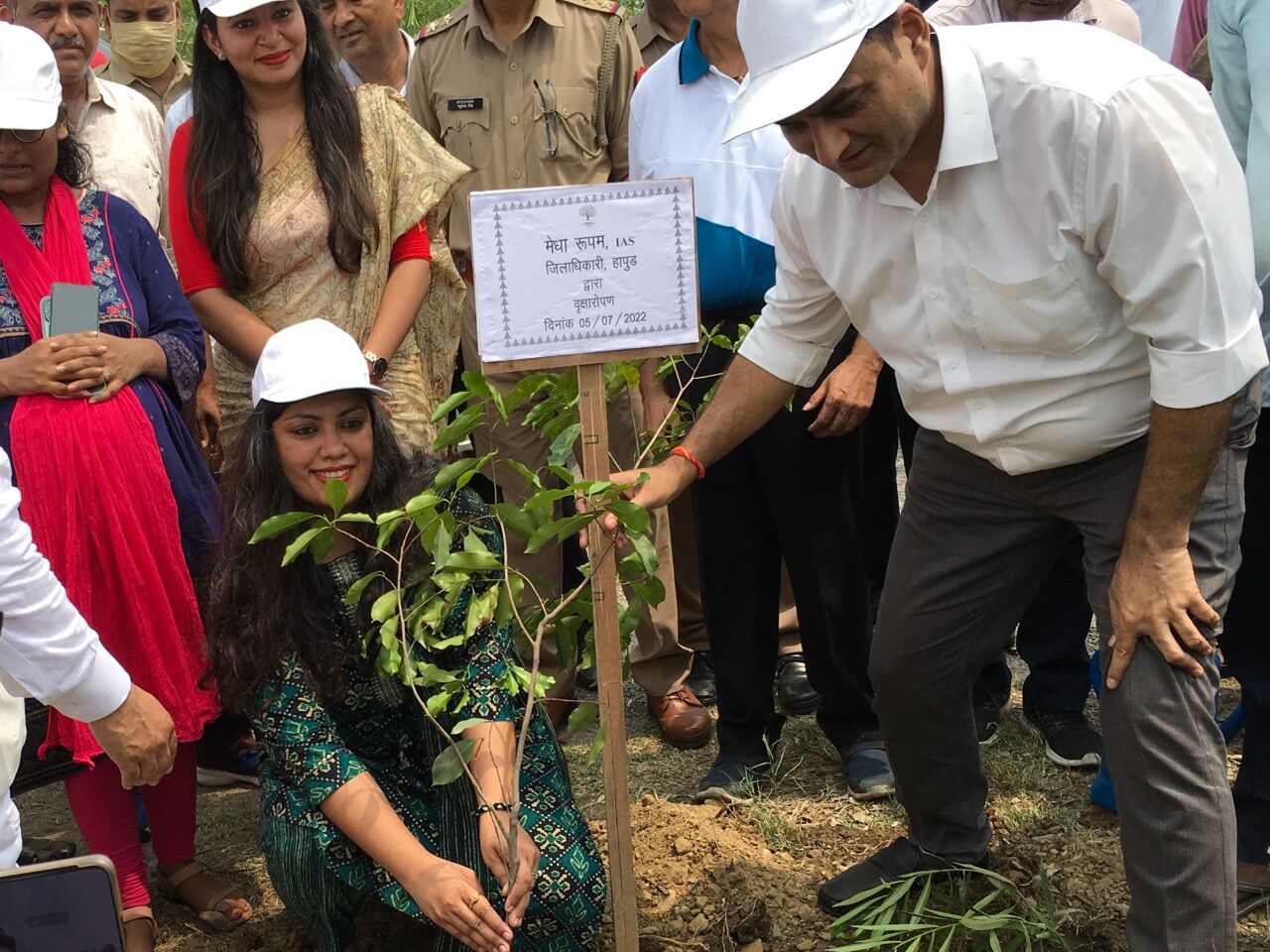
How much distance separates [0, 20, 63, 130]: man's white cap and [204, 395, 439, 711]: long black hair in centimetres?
76

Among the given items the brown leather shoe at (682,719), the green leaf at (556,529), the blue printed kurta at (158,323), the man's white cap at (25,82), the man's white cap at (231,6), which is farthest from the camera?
the brown leather shoe at (682,719)

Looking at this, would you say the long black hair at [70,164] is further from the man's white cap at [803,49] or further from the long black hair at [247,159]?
the man's white cap at [803,49]

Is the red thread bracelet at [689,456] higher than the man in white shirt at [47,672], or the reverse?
the red thread bracelet at [689,456]

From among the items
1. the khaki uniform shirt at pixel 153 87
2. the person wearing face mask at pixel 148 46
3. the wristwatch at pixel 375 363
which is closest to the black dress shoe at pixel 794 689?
the wristwatch at pixel 375 363

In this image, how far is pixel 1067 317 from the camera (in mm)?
2336

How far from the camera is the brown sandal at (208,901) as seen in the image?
3.19 metres

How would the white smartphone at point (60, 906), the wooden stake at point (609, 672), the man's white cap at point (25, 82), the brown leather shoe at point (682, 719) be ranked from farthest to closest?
the brown leather shoe at point (682, 719) → the man's white cap at point (25, 82) → the wooden stake at point (609, 672) → the white smartphone at point (60, 906)

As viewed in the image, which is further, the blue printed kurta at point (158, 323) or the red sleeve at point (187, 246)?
the red sleeve at point (187, 246)

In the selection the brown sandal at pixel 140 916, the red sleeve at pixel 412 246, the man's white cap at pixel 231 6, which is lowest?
the brown sandal at pixel 140 916

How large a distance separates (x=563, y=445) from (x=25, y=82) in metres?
1.38

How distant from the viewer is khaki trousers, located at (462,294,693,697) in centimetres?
390

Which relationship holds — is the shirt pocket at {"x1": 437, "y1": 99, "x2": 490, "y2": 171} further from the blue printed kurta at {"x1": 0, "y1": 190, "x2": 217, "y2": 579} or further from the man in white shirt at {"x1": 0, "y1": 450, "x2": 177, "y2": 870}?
the man in white shirt at {"x1": 0, "y1": 450, "x2": 177, "y2": 870}

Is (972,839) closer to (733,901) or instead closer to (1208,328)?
(733,901)

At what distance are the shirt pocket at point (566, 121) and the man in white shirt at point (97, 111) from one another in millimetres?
1033
